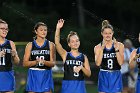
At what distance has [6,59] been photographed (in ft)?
29.1

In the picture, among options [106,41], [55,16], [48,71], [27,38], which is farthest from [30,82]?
[55,16]

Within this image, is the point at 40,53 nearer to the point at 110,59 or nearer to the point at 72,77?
the point at 72,77

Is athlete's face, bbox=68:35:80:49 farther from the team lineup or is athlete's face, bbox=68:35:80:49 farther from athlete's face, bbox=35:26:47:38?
athlete's face, bbox=35:26:47:38

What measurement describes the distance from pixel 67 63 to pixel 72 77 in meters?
0.28

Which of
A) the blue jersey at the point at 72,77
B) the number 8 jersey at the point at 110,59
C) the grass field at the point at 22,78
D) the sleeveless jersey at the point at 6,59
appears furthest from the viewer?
the grass field at the point at 22,78

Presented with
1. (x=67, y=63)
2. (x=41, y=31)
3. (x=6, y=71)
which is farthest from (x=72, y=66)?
(x=6, y=71)

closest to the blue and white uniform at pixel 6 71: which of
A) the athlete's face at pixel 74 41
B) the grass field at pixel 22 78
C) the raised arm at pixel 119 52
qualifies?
the athlete's face at pixel 74 41

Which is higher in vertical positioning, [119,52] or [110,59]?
[119,52]

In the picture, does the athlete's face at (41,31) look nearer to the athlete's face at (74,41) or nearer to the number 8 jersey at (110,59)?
the athlete's face at (74,41)

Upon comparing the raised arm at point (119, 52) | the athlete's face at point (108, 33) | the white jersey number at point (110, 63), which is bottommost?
the white jersey number at point (110, 63)

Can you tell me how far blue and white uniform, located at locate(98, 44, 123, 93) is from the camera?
8.87 m

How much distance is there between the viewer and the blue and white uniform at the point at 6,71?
8766mm

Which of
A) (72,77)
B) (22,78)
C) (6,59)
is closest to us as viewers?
(72,77)

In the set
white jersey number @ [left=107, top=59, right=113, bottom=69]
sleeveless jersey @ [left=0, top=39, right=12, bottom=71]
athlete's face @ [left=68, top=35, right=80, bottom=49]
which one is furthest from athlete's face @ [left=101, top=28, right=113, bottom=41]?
sleeveless jersey @ [left=0, top=39, right=12, bottom=71]
